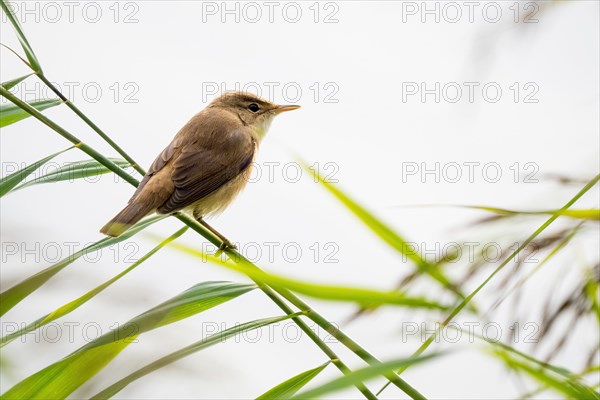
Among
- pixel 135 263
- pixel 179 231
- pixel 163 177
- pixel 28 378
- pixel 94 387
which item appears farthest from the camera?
pixel 163 177

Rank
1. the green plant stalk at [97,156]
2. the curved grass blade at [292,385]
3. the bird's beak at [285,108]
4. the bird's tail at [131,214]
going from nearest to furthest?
the curved grass blade at [292,385] < the green plant stalk at [97,156] < the bird's tail at [131,214] < the bird's beak at [285,108]

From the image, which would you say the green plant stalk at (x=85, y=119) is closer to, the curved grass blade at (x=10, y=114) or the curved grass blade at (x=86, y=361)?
the curved grass blade at (x=10, y=114)

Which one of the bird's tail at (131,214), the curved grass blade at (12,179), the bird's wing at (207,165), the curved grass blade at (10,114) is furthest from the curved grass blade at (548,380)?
the bird's wing at (207,165)

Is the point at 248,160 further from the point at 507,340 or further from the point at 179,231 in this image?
the point at 507,340

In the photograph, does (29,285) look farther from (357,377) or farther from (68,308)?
(357,377)

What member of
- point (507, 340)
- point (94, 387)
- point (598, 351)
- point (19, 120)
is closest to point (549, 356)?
point (507, 340)

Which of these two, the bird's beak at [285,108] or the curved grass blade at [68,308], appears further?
the bird's beak at [285,108]
